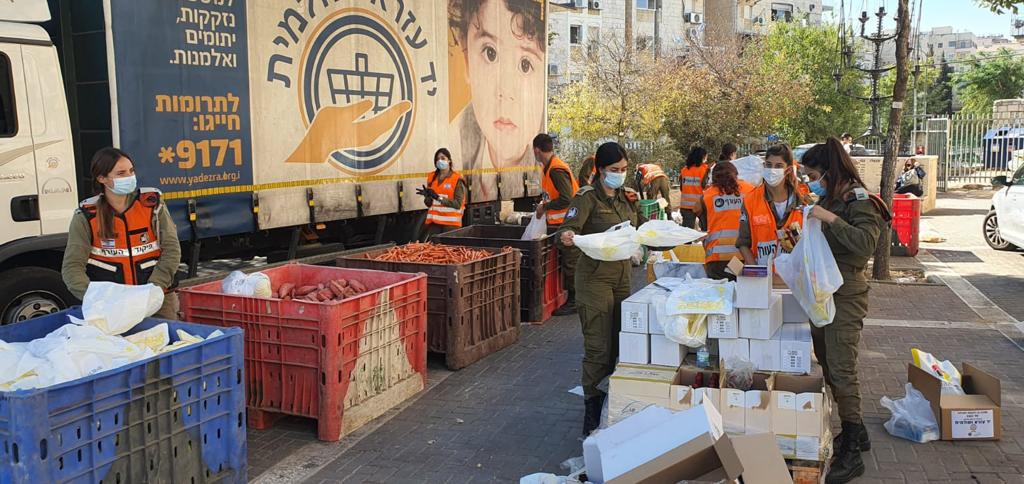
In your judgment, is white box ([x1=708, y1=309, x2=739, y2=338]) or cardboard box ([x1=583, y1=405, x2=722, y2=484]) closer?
cardboard box ([x1=583, y1=405, x2=722, y2=484])

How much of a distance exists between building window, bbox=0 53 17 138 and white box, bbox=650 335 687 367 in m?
4.99

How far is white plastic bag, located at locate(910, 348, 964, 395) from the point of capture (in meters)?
5.70

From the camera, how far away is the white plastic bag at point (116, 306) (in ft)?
14.7

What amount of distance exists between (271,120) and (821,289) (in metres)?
6.06

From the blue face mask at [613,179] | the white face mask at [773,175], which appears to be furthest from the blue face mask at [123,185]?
the white face mask at [773,175]

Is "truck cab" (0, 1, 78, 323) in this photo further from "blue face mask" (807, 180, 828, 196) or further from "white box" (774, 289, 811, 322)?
"blue face mask" (807, 180, 828, 196)

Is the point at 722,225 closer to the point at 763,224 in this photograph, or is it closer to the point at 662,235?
the point at 763,224

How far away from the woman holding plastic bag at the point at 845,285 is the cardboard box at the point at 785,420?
1.67 ft

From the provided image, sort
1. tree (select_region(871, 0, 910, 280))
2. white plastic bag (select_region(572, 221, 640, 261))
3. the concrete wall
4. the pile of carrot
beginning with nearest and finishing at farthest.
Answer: white plastic bag (select_region(572, 221, 640, 261)) → the pile of carrot → tree (select_region(871, 0, 910, 280)) → the concrete wall

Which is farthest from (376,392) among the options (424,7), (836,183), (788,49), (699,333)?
(788,49)

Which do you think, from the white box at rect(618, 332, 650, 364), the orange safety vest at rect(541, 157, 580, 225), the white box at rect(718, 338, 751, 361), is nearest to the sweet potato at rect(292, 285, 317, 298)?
the white box at rect(618, 332, 650, 364)

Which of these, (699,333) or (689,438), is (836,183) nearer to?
(699,333)

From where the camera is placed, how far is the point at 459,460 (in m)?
5.34

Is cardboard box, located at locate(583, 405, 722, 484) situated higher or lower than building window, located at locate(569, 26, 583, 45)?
lower
